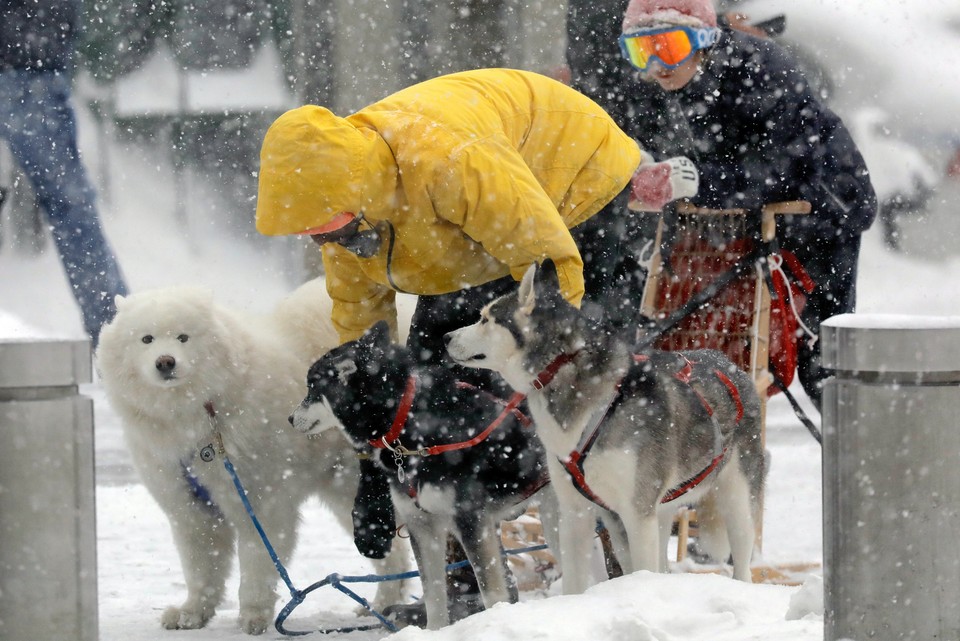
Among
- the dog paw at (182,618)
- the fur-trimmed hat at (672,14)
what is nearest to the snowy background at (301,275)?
the dog paw at (182,618)

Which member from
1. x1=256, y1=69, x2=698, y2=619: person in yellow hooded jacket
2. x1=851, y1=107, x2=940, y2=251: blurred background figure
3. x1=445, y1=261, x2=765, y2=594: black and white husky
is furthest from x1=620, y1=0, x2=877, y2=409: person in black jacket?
x1=851, y1=107, x2=940, y2=251: blurred background figure

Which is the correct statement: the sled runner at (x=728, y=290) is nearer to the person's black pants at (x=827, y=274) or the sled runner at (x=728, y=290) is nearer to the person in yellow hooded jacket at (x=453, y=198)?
the person's black pants at (x=827, y=274)

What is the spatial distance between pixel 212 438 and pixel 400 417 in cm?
94

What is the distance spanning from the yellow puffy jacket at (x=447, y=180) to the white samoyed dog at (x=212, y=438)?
46cm

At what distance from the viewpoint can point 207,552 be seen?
14.4 feet

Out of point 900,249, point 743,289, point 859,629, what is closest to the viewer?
point 859,629

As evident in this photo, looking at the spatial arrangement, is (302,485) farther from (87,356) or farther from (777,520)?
(777,520)

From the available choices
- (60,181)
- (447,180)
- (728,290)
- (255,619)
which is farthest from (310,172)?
(60,181)

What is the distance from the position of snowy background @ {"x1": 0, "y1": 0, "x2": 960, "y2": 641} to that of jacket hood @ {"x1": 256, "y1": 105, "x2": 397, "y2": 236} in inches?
34.3

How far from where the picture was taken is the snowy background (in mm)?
3000

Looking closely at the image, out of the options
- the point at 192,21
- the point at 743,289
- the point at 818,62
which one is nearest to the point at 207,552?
the point at 743,289

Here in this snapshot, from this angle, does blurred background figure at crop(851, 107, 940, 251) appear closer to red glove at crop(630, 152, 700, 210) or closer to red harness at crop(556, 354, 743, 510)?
red glove at crop(630, 152, 700, 210)

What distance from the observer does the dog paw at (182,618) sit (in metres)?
4.24

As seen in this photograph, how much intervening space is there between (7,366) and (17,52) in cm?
419
